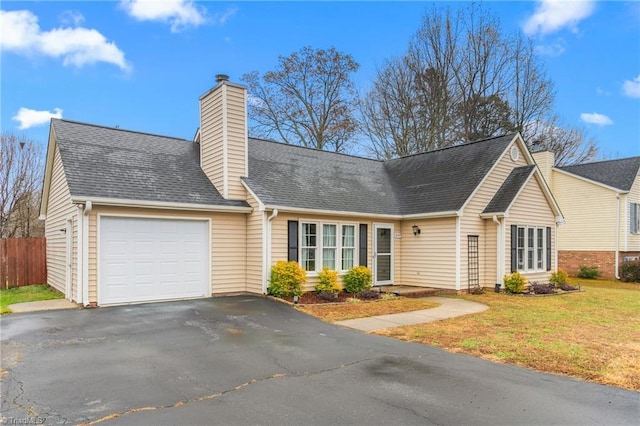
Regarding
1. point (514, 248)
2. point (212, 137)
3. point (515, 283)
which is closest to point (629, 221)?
point (514, 248)

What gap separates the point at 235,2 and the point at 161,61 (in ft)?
15.7

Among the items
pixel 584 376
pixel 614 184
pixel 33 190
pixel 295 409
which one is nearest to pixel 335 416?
pixel 295 409

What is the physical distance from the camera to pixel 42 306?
9859mm

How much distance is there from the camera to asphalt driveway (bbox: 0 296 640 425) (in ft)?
13.3

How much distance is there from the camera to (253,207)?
480 inches

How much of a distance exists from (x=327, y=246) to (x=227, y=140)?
4486 mm

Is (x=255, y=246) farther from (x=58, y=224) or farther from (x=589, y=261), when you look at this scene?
(x=589, y=261)

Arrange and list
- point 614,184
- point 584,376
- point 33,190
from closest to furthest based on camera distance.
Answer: point 584,376 → point 614,184 → point 33,190

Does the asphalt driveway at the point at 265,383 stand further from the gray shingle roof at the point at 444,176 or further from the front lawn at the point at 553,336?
the gray shingle roof at the point at 444,176

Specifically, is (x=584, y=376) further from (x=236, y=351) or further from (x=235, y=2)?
(x=235, y=2)

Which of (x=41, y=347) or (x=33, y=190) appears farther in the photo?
(x=33, y=190)

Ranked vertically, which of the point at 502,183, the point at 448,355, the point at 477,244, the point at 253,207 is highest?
the point at 502,183

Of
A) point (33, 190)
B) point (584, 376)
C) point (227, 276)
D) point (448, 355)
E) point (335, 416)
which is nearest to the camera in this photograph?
point (335, 416)

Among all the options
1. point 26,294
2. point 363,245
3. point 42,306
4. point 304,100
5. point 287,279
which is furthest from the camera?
point 304,100
